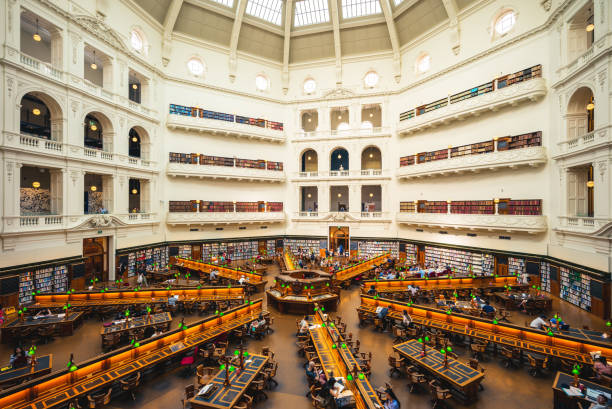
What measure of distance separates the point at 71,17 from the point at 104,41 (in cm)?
202

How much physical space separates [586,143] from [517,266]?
24.2ft

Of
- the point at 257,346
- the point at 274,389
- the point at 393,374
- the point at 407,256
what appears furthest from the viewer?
the point at 407,256

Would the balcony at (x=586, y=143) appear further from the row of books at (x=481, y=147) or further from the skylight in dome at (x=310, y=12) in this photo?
the skylight in dome at (x=310, y=12)

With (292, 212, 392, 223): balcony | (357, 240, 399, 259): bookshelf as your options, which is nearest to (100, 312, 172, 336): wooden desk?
(292, 212, 392, 223): balcony

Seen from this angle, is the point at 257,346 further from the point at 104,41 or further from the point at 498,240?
the point at 104,41

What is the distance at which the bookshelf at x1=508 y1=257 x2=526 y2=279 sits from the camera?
16312mm

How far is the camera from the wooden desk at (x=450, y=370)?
682 centimetres

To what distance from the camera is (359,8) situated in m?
23.6

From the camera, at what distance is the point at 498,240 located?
1750cm

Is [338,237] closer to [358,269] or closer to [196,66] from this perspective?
[358,269]

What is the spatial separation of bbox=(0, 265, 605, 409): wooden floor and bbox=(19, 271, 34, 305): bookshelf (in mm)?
4260

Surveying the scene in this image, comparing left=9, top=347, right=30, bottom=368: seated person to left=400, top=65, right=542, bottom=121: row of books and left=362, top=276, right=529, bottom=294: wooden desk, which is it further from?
left=400, top=65, right=542, bottom=121: row of books

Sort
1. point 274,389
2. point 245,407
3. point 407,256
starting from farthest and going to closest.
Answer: point 407,256, point 274,389, point 245,407

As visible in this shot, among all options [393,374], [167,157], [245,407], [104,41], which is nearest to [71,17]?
[104,41]
